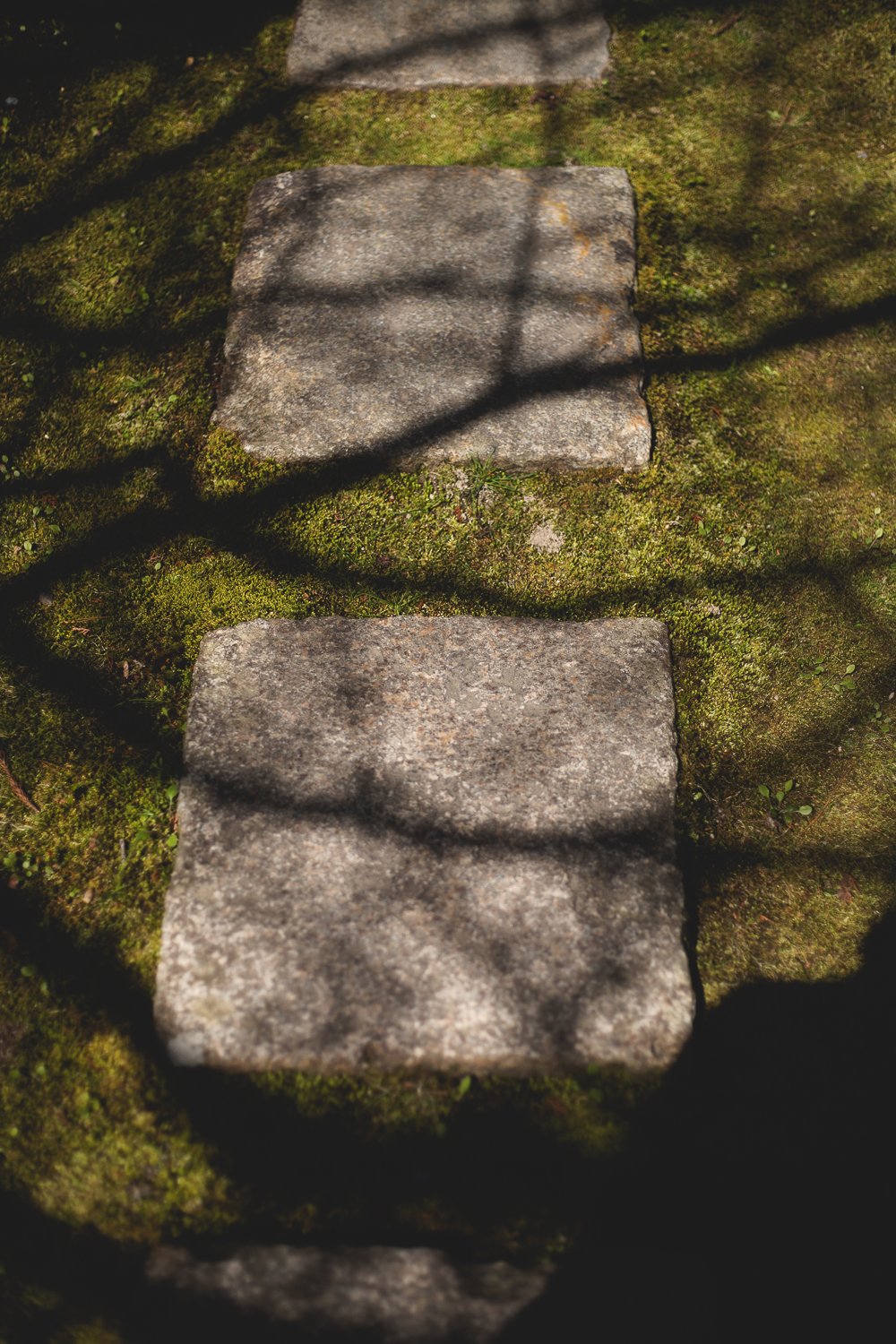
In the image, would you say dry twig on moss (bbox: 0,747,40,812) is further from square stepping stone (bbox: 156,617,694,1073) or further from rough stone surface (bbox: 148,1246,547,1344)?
rough stone surface (bbox: 148,1246,547,1344)

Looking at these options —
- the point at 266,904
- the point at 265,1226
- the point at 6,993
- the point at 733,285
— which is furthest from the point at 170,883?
the point at 733,285

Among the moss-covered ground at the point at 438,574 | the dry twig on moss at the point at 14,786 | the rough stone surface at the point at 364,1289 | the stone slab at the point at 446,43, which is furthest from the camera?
the stone slab at the point at 446,43

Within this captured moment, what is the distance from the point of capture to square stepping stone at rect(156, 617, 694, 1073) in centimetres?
178

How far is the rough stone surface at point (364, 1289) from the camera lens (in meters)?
1.55

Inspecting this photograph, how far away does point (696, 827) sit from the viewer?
2074mm

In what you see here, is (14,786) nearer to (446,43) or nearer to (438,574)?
(438,574)

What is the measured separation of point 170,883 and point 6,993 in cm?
39

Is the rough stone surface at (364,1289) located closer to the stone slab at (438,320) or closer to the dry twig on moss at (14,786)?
the dry twig on moss at (14,786)

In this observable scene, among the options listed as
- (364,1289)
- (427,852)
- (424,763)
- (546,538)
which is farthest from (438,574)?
(364,1289)

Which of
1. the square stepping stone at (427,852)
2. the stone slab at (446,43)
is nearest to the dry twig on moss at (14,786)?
the square stepping stone at (427,852)

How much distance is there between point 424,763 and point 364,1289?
961mm

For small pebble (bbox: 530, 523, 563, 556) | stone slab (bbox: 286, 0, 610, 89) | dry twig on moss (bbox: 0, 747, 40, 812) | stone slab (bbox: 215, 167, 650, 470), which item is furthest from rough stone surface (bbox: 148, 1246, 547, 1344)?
stone slab (bbox: 286, 0, 610, 89)

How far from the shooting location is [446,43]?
3361 mm

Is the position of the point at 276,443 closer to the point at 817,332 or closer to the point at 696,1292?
the point at 817,332
